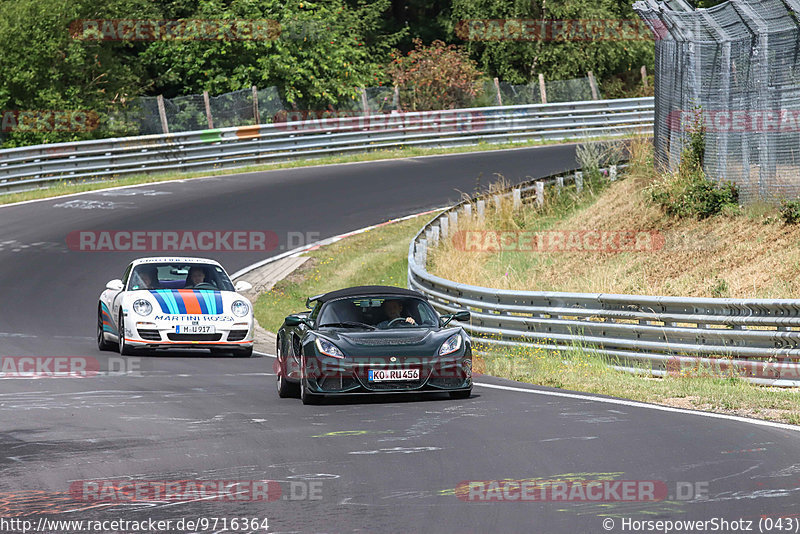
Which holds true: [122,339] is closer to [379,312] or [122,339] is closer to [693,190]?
[379,312]

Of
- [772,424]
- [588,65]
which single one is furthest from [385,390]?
[588,65]

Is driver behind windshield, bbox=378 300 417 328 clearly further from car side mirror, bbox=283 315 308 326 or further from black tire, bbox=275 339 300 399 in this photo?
black tire, bbox=275 339 300 399

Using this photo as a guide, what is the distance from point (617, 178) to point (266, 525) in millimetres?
21494

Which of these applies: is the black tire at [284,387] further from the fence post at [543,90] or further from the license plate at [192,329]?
the fence post at [543,90]

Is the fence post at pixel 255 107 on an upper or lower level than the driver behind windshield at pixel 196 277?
upper

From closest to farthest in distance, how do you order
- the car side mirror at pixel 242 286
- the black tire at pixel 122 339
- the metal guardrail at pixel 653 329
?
the metal guardrail at pixel 653 329
the black tire at pixel 122 339
the car side mirror at pixel 242 286

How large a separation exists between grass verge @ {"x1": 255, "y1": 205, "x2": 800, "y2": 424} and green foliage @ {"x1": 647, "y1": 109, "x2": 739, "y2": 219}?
5.81 meters

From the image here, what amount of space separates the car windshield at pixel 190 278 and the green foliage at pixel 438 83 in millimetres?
27339

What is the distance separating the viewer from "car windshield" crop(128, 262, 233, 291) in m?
18.6

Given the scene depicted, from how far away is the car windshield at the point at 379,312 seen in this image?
518 inches

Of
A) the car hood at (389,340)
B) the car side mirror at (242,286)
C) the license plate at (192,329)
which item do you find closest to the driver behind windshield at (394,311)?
the car hood at (389,340)

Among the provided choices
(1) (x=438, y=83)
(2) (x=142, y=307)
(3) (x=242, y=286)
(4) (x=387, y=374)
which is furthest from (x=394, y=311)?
(1) (x=438, y=83)

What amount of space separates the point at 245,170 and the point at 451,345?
26641mm

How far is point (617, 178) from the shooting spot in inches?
1083
